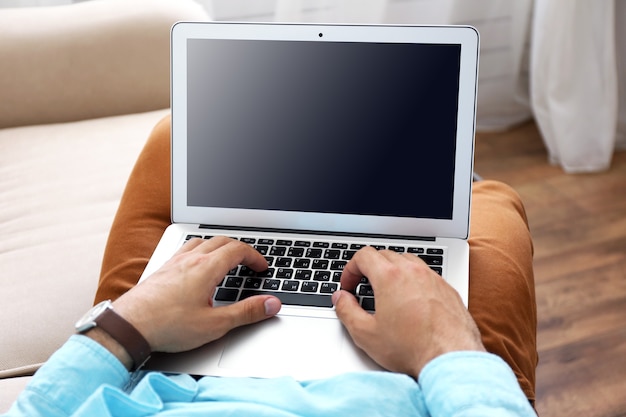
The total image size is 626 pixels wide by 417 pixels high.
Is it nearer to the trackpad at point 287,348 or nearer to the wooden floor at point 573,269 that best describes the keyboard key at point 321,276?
the trackpad at point 287,348

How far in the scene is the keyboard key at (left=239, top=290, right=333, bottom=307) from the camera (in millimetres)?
979

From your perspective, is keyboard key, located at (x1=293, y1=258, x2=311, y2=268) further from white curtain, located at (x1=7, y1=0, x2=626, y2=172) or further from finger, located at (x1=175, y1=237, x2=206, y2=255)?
white curtain, located at (x1=7, y1=0, x2=626, y2=172)

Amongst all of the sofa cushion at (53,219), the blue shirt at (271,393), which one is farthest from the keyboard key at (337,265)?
the sofa cushion at (53,219)

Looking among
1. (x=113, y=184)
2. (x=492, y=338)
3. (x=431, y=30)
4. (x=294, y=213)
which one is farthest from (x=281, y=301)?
(x=113, y=184)

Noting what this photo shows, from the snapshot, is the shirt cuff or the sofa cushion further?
the sofa cushion

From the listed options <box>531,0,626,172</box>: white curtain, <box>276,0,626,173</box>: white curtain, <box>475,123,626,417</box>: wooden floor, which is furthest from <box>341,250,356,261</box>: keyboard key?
<box>531,0,626,172</box>: white curtain

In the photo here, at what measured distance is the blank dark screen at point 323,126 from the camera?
1064 mm

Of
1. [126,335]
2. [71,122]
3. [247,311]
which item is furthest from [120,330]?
[71,122]

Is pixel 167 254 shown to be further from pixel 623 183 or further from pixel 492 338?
pixel 623 183

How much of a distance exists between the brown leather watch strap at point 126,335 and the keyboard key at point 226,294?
0.49 ft

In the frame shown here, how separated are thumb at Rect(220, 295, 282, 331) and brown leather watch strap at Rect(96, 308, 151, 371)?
0.32 ft

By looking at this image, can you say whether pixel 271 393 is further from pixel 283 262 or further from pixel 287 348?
pixel 283 262

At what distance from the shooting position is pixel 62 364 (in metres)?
0.81

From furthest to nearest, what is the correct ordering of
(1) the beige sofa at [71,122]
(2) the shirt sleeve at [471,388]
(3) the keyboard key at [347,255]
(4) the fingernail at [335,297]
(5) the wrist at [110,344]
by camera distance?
(1) the beige sofa at [71,122] → (3) the keyboard key at [347,255] → (4) the fingernail at [335,297] → (5) the wrist at [110,344] → (2) the shirt sleeve at [471,388]
